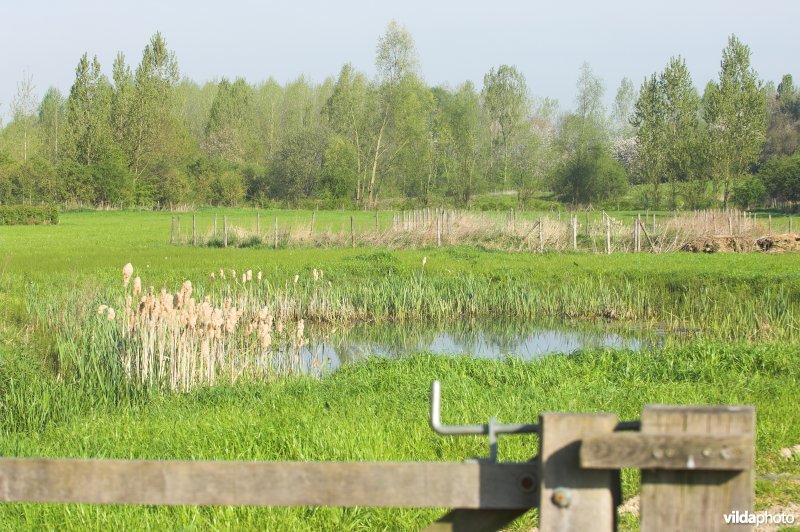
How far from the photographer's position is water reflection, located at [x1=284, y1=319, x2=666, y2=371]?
53.7 feet

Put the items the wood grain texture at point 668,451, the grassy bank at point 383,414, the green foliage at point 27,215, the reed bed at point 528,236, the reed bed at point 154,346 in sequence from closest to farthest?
the wood grain texture at point 668,451, the grassy bank at point 383,414, the reed bed at point 154,346, the reed bed at point 528,236, the green foliage at point 27,215

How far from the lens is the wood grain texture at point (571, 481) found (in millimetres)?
2646

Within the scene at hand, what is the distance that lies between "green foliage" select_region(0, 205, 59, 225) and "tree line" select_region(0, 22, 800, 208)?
34.5ft

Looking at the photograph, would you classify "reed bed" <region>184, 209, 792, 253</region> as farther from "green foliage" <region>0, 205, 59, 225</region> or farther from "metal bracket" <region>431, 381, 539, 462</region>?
"metal bracket" <region>431, 381, 539, 462</region>

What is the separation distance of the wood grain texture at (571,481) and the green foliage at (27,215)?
54.9 m

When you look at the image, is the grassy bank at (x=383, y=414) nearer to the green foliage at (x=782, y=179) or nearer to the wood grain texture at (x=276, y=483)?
the wood grain texture at (x=276, y=483)

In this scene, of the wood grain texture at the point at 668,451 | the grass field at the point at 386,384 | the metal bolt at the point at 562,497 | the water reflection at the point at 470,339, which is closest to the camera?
the wood grain texture at the point at 668,451

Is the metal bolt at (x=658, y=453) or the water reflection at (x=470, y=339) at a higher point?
the metal bolt at (x=658, y=453)

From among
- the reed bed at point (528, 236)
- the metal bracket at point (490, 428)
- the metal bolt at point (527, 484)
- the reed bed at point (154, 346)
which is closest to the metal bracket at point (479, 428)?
the metal bracket at point (490, 428)

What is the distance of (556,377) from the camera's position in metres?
11.2

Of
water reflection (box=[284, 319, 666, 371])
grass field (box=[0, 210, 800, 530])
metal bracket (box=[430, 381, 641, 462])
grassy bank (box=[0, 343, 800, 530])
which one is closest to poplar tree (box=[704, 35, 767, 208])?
grass field (box=[0, 210, 800, 530])

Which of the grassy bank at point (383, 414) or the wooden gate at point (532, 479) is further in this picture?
the grassy bank at point (383, 414)

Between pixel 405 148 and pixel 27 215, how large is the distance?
3129cm

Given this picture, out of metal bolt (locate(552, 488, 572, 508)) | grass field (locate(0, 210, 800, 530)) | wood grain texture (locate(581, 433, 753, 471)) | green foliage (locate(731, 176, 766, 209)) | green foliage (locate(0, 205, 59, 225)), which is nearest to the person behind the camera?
wood grain texture (locate(581, 433, 753, 471))
